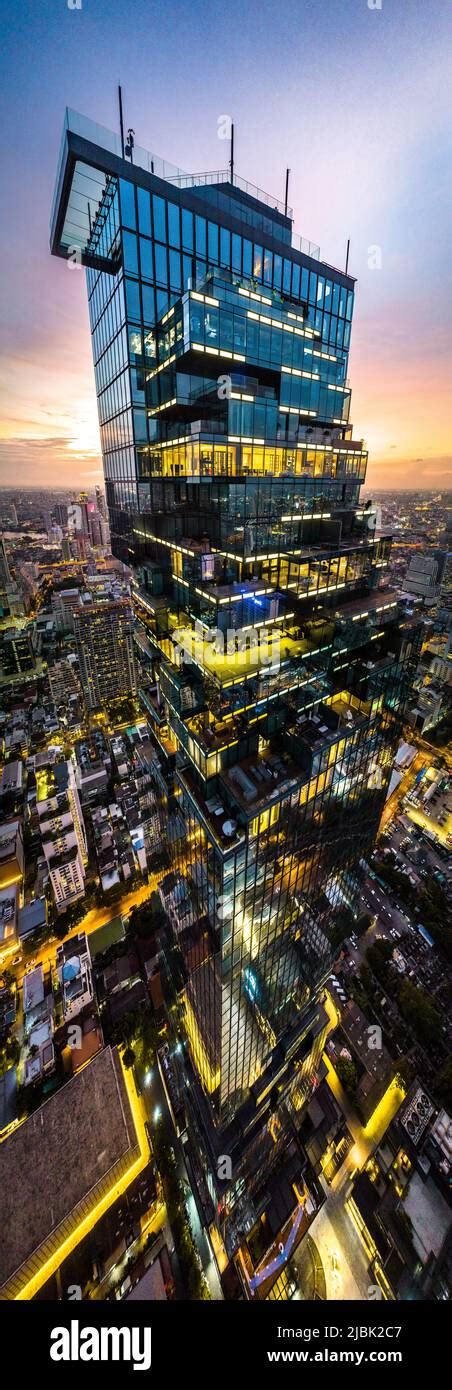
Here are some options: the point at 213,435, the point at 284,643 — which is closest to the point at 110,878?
the point at 284,643

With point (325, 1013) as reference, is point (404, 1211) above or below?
below

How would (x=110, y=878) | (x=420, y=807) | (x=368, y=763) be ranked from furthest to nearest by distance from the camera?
(x=420, y=807) → (x=110, y=878) → (x=368, y=763)

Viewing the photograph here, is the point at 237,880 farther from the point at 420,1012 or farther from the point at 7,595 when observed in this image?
the point at 7,595

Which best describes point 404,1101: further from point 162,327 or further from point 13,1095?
point 162,327

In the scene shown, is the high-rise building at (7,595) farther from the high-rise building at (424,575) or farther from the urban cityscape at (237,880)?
the high-rise building at (424,575)

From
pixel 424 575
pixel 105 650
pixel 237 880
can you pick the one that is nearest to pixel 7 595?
pixel 105 650

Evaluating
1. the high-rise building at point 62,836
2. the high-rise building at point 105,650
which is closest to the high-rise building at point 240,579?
the high-rise building at point 62,836
